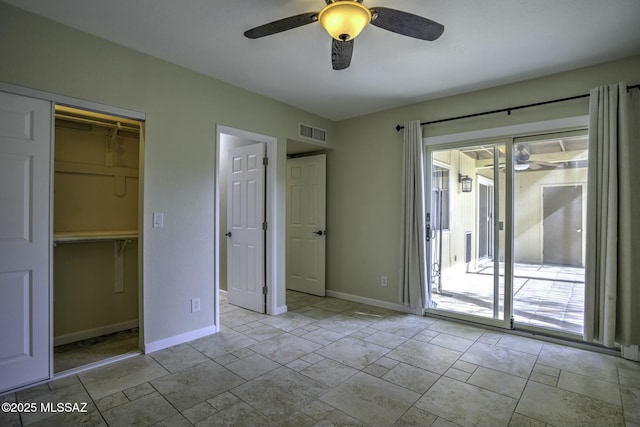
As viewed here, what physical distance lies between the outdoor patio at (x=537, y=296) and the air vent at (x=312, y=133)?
2.62 meters

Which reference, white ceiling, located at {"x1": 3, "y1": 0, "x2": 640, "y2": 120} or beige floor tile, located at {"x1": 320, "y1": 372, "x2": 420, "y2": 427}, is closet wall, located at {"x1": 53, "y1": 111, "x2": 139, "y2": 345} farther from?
beige floor tile, located at {"x1": 320, "y1": 372, "x2": 420, "y2": 427}

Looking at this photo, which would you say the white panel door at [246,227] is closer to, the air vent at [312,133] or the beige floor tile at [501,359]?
the air vent at [312,133]

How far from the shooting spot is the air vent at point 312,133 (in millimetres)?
4336

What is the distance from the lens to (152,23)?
238cm

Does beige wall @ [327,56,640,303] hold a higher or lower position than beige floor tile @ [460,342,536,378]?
higher

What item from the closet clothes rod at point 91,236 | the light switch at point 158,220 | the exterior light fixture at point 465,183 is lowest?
the closet clothes rod at point 91,236

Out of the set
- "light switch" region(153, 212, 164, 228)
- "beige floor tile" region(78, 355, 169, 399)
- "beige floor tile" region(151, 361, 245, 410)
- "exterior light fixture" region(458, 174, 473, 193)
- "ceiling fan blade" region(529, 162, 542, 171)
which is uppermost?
"ceiling fan blade" region(529, 162, 542, 171)

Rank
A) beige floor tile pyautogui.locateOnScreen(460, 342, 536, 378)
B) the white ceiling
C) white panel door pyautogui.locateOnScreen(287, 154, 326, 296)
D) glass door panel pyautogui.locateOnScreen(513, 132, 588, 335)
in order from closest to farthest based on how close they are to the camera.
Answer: the white ceiling
beige floor tile pyautogui.locateOnScreen(460, 342, 536, 378)
glass door panel pyautogui.locateOnScreen(513, 132, 588, 335)
white panel door pyautogui.locateOnScreen(287, 154, 326, 296)

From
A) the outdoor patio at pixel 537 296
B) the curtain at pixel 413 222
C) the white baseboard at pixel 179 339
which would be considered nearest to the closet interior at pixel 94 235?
the white baseboard at pixel 179 339

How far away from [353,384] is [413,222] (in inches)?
82.7

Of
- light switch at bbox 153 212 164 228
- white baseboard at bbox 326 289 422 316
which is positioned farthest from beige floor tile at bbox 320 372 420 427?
light switch at bbox 153 212 164 228

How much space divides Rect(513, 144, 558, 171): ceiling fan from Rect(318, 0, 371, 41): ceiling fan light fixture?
8.14 feet

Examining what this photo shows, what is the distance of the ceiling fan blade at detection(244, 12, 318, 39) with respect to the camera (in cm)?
187

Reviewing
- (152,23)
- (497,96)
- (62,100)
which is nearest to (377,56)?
(497,96)
